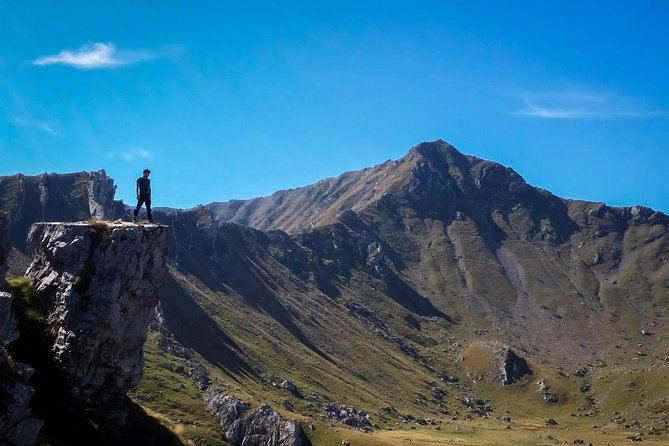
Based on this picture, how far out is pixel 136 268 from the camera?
45.0 metres

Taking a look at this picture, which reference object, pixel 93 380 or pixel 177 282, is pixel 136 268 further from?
pixel 177 282

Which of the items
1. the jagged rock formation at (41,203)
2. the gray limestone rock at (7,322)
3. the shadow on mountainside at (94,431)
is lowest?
the shadow on mountainside at (94,431)

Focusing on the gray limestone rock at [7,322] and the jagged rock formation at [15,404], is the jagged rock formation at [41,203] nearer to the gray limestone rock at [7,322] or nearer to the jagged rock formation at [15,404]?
the gray limestone rock at [7,322]

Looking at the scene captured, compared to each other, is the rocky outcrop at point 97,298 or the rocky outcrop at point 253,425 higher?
the rocky outcrop at point 97,298

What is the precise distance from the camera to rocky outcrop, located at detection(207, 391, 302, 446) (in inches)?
3807

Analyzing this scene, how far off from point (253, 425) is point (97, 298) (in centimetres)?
6530

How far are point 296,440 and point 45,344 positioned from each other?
67286 mm

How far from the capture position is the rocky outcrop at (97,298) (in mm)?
40781

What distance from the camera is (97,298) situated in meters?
42.2

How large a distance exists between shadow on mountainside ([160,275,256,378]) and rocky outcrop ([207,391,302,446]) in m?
40.8

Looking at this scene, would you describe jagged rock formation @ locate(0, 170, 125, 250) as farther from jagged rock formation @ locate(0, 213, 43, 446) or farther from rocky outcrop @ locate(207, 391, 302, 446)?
jagged rock formation @ locate(0, 213, 43, 446)

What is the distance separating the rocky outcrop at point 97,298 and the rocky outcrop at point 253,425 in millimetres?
55445

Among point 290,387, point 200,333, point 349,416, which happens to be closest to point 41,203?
point 200,333

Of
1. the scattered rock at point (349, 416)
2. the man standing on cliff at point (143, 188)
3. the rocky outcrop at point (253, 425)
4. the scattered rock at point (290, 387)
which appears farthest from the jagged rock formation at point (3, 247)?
the scattered rock at point (290, 387)
